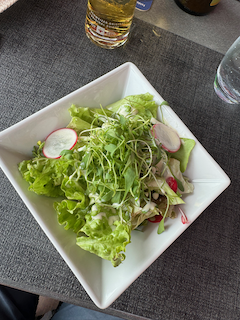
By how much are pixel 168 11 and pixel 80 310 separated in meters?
1.35

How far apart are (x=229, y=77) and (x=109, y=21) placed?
1.57 ft

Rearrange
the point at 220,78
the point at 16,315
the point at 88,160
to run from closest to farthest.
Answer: the point at 88,160 → the point at 220,78 → the point at 16,315

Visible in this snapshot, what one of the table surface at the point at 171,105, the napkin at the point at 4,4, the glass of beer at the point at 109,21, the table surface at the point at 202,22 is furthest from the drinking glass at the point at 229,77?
the napkin at the point at 4,4

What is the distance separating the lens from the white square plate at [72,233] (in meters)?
0.58

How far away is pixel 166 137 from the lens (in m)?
0.69

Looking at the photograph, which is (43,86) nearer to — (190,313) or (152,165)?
(152,165)

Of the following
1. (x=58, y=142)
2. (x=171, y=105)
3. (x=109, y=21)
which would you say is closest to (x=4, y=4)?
(x=109, y=21)

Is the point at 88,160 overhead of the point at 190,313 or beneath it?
overhead

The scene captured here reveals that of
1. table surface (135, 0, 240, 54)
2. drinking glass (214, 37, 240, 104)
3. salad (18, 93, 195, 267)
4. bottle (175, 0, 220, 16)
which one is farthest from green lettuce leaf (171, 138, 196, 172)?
bottle (175, 0, 220, 16)

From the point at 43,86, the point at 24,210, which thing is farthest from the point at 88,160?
the point at 43,86

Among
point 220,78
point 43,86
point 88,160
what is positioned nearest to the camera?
point 88,160

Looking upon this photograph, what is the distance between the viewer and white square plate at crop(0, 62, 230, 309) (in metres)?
0.58

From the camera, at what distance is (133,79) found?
Answer: 2.45 feet

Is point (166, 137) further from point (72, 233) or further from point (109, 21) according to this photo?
point (109, 21)
